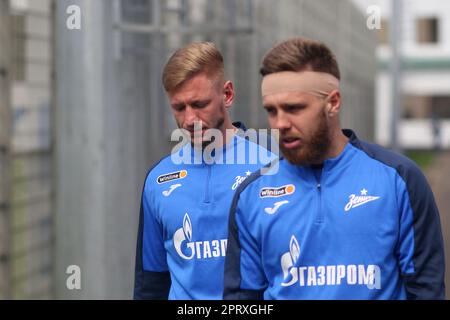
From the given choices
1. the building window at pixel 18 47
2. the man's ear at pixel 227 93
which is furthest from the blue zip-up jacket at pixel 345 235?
the building window at pixel 18 47

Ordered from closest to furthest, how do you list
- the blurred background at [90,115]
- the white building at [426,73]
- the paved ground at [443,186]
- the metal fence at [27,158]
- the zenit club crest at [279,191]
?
the zenit club crest at [279,191], the blurred background at [90,115], the metal fence at [27,158], the paved ground at [443,186], the white building at [426,73]

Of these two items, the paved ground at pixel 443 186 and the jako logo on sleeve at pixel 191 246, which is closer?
the jako logo on sleeve at pixel 191 246

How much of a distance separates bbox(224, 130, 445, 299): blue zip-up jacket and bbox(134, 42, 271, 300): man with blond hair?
1.47 feet

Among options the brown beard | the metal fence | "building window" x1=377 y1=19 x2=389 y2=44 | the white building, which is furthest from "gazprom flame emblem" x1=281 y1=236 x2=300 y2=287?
"building window" x1=377 y1=19 x2=389 y2=44

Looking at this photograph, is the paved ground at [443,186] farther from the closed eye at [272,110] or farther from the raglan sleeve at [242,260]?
the closed eye at [272,110]

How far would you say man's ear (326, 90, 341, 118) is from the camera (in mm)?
2857

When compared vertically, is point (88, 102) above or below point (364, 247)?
above

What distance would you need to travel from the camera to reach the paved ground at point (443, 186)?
51.6ft

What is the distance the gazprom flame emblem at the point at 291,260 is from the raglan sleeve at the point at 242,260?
10 centimetres

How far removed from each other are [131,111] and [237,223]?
9.60 ft

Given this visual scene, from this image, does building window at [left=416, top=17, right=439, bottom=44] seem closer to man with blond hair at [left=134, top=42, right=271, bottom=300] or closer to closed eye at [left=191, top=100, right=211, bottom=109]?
man with blond hair at [left=134, top=42, right=271, bottom=300]

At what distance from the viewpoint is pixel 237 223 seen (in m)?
2.96
